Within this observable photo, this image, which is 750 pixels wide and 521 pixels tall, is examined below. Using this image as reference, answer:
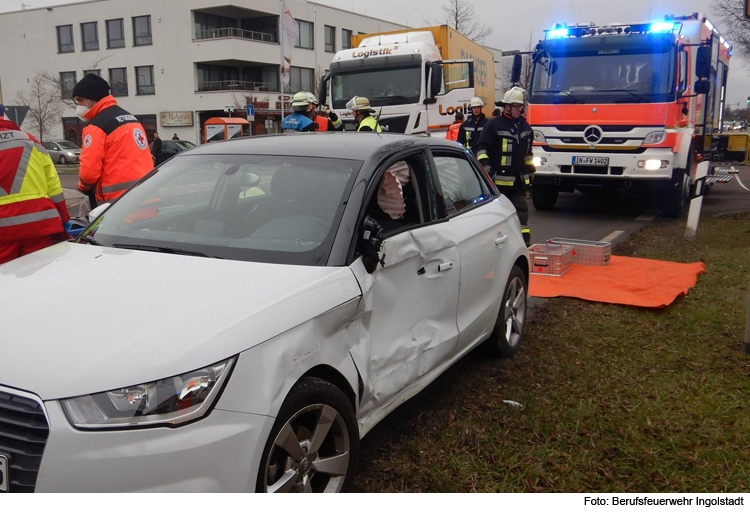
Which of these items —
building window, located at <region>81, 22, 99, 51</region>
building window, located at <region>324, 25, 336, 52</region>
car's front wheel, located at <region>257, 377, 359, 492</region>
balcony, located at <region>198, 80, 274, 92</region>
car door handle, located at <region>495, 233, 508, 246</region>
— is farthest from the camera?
building window, located at <region>324, 25, 336, 52</region>

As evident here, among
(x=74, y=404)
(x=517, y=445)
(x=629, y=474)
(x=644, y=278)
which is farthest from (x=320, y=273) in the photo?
(x=644, y=278)

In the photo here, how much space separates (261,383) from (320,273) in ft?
2.12

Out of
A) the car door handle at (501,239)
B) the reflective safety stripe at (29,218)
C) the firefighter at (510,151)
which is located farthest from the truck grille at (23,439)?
the firefighter at (510,151)

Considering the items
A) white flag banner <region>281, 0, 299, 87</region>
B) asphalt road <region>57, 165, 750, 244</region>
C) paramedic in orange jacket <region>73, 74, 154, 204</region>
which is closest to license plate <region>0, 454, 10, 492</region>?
paramedic in orange jacket <region>73, 74, 154, 204</region>

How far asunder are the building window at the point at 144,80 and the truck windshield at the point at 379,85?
120ft

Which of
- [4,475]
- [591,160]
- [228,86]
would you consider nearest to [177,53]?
[228,86]

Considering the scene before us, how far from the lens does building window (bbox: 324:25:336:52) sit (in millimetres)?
51756

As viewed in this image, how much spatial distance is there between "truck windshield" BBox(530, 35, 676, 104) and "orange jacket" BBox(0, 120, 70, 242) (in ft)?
30.2

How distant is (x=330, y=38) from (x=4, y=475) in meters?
53.2

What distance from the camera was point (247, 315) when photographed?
7.92 feet

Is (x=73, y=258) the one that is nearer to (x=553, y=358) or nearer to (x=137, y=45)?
(x=553, y=358)

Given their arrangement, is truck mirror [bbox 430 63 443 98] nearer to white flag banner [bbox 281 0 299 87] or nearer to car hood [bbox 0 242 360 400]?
white flag banner [bbox 281 0 299 87]

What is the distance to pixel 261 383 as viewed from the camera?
2.32 meters

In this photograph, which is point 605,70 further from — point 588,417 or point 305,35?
point 305,35
